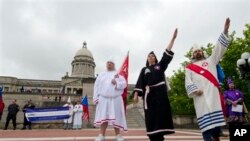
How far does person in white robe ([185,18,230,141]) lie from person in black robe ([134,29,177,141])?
1.88ft

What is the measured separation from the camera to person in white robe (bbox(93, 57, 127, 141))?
7.53 m

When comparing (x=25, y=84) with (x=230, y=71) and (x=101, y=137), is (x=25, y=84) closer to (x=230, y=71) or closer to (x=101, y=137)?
(x=230, y=71)

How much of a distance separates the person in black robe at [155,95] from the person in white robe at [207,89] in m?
0.57

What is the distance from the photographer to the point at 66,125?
61.5 ft

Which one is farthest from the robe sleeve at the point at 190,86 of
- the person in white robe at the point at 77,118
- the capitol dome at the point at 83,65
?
the capitol dome at the point at 83,65

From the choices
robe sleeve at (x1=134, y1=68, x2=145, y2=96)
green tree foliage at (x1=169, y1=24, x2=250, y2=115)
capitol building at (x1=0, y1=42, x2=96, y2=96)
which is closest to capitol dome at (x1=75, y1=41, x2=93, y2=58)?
capitol building at (x1=0, y1=42, x2=96, y2=96)

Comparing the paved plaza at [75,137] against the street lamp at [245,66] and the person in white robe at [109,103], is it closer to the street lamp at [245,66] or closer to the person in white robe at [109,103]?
the person in white robe at [109,103]

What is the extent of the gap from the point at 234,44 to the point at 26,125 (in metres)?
19.3

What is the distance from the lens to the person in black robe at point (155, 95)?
5648mm

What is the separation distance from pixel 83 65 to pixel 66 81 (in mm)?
7691

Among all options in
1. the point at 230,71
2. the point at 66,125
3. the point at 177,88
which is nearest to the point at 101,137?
the point at 66,125

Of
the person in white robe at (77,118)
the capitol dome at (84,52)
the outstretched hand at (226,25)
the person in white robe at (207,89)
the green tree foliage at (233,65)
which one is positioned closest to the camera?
the person in white robe at (207,89)

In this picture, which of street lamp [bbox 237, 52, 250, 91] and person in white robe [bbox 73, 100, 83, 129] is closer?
street lamp [bbox 237, 52, 250, 91]

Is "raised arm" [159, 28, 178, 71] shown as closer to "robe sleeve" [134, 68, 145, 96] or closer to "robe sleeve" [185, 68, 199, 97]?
"robe sleeve" [134, 68, 145, 96]
